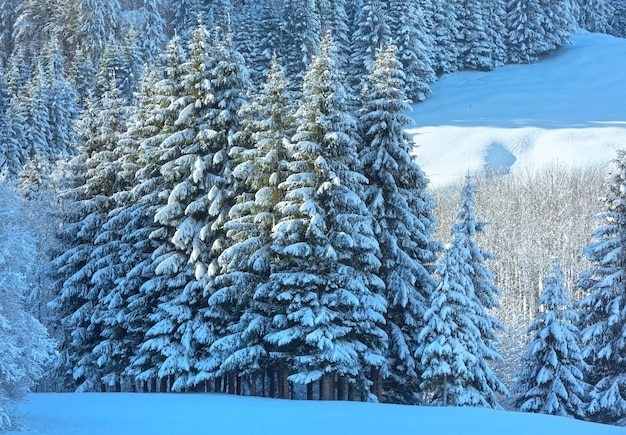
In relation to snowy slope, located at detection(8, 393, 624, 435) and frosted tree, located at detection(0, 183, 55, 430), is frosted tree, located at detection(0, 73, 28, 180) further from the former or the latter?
frosted tree, located at detection(0, 183, 55, 430)

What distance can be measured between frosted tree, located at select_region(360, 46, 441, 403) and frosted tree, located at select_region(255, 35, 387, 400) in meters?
1.34

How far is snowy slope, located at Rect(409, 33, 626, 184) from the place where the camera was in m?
55.1

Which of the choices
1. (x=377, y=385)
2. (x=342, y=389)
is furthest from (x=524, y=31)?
(x=342, y=389)

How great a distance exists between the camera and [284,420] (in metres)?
14.8

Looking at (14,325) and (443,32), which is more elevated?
(443,32)

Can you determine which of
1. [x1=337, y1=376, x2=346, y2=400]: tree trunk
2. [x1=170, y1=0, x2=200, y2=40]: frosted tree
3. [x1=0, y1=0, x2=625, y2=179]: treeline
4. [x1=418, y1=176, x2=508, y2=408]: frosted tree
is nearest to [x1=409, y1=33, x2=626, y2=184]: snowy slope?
[x1=0, y1=0, x2=625, y2=179]: treeline

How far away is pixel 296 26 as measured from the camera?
7200cm

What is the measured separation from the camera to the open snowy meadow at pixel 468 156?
45.2ft

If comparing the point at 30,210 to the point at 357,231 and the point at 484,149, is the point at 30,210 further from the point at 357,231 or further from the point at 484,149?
the point at 484,149

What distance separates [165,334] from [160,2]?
7888cm

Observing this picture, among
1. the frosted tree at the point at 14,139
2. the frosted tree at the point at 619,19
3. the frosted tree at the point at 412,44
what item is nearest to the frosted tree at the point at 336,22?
the frosted tree at the point at 412,44

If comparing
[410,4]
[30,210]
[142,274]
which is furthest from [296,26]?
[142,274]

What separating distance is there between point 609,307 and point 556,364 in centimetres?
291

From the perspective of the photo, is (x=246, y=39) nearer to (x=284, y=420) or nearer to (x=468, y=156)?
(x=468, y=156)
